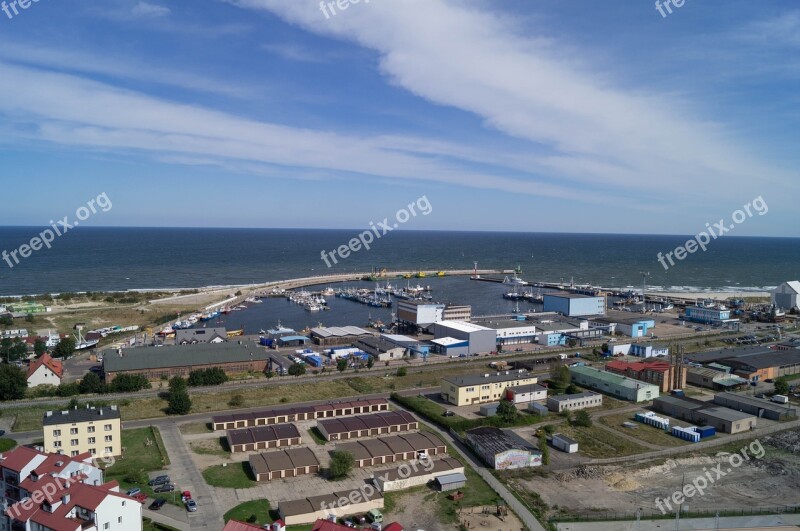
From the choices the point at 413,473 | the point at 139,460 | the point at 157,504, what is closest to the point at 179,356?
the point at 139,460

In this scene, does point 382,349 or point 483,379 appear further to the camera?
point 382,349

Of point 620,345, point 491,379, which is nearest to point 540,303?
point 620,345

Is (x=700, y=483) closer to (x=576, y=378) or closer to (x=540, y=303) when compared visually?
(x=576, y=378)

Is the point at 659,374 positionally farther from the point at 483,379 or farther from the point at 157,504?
the point at 157,504

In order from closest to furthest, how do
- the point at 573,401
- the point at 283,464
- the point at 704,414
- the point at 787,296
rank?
the point at 283,464, the point at 704,414, the point at 573,401, the point at 787,296

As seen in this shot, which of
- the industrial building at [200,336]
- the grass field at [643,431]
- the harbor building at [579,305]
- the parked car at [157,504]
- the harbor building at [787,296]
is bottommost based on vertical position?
the parked car at [157,504]

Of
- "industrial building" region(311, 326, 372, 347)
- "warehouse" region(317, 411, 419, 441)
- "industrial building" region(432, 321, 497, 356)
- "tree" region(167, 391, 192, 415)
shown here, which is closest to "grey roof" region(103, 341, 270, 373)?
"tree" region(167, 391, 192, 415)

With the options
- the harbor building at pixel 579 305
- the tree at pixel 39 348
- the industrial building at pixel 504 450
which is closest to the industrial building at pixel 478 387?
the industrial building at pixel 504 450

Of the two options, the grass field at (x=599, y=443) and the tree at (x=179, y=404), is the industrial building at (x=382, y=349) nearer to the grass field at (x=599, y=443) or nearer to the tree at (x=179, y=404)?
the tree at (x=179, y=404)
